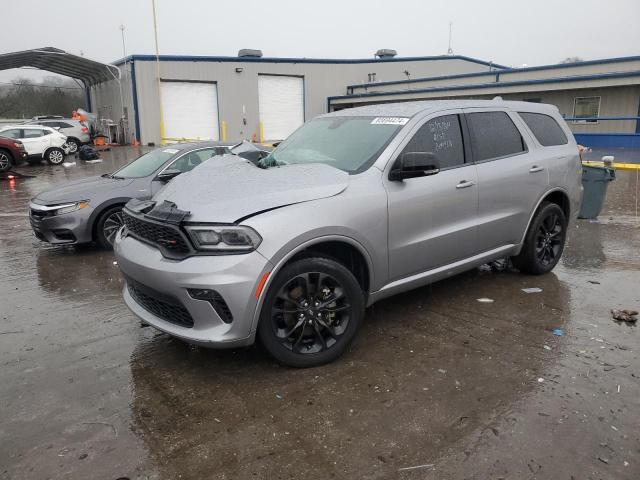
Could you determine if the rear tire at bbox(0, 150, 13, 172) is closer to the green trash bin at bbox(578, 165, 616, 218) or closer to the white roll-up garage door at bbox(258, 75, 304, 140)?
the white roll-up garage door at bbox(258, 75, 304, 140)

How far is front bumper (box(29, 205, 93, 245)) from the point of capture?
22.2 ft

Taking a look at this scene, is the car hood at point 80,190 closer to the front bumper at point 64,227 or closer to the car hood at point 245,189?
the front bumper at point 64,227

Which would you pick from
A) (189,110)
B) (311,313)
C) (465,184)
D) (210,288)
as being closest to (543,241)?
(465,184)

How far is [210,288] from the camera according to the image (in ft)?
10.3

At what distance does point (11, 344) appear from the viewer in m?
4.14

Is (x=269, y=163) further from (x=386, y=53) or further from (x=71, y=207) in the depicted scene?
(x=386, y=53)

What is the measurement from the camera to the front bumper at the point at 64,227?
6.77m

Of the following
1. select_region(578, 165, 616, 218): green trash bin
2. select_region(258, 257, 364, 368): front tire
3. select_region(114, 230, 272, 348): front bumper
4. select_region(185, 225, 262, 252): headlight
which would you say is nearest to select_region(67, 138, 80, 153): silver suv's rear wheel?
select_region(578, 165, 616, 218): green trash bin

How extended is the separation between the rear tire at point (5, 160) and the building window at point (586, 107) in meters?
21.8

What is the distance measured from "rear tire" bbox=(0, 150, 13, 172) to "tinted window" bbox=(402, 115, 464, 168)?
1657cm

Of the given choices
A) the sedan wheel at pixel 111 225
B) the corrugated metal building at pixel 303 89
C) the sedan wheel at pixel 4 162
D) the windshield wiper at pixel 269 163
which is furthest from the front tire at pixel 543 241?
the sedan wheel at pixel 4 162

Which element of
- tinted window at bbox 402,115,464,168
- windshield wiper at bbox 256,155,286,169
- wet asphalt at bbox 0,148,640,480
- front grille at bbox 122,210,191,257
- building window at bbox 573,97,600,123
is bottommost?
wet asphalt at bbox 0,148,640,480

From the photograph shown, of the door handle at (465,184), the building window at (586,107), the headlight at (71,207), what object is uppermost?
the building window at (586,107)

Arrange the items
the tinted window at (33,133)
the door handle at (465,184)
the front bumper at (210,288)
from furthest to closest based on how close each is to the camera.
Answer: the tinted window at (33,133) → the door handle at (465,184) → the front bumper at (210,288)
